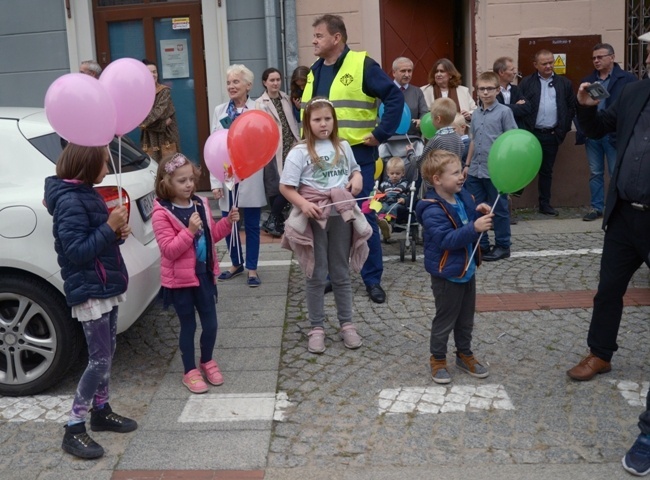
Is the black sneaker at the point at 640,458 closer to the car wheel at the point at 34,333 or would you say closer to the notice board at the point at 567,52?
the car wheel at the point at 34,333

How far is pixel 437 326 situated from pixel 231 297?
227cm

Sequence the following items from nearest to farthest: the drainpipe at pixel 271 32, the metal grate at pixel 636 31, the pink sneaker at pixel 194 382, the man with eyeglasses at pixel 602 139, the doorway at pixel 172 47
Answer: the pink sneaker at pixel 194 382, the man with eyeglasses at pixel 602 139, the drainpipe at pixel 271 32, the metal grate at pixel 636 31, the doorway at pixel 172 47

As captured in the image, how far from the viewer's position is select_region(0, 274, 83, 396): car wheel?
15.2 ft

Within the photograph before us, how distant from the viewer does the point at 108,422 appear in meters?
4.30

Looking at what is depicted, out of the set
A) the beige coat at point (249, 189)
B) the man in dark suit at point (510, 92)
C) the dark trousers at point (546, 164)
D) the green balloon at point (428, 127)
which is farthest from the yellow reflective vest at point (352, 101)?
the dark trousers at point (546, 164)

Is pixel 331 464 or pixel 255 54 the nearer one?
pixel 331 464

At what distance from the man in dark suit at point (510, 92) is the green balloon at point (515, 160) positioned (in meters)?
4.54

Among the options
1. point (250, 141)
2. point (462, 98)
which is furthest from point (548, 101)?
point (250, 141)

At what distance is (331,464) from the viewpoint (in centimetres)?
394

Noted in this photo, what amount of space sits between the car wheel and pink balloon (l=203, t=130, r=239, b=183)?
131cm

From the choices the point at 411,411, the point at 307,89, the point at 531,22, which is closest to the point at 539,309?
the point at 411,411

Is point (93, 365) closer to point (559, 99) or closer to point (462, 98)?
point (462, 98)

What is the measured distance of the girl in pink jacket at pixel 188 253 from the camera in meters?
4.52

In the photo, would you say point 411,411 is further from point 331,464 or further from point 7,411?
point 7,411
